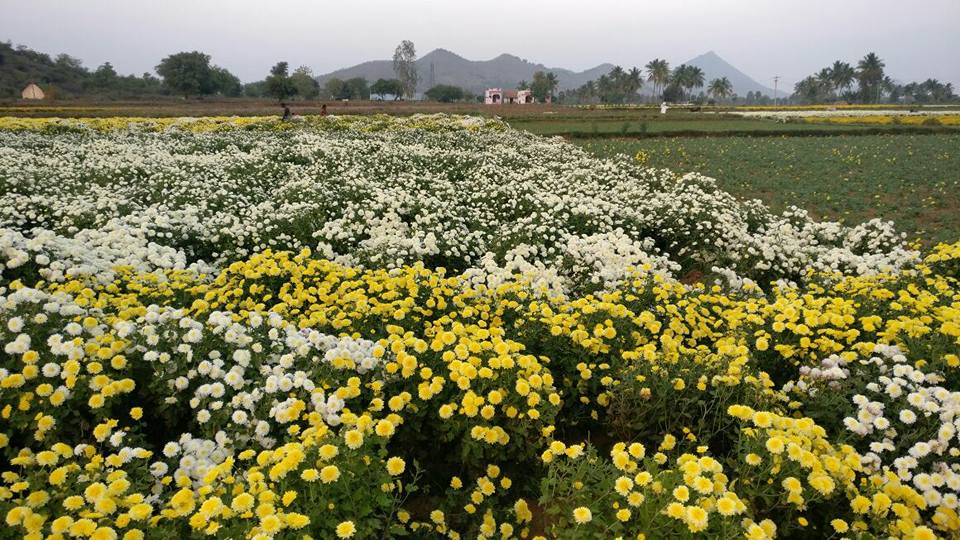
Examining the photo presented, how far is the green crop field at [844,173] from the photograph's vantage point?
13562mm

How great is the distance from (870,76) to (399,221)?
424 ft

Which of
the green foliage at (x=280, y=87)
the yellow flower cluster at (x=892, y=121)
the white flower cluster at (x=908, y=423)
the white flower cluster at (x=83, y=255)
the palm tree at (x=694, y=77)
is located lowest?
the white flower cluster at (x=908, y=423)

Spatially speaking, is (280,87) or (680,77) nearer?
(280,87)

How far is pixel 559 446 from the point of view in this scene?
3016 millimetres

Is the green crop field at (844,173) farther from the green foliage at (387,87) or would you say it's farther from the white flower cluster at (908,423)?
the green foliage at (387,87)

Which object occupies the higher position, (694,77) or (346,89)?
(694,77)

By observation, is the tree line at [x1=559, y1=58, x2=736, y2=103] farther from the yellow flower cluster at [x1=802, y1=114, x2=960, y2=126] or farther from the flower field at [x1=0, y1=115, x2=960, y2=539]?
the flower field at [x1=0, y1=115, x2=960, y2=539]

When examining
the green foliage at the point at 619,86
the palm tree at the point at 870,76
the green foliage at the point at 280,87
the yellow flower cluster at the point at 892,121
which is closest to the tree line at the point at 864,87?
the palm tree at the point at 870,76

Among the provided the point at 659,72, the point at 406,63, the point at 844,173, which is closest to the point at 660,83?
the point at 659,72

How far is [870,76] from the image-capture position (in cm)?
10319

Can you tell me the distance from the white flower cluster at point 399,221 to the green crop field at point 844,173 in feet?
13.5

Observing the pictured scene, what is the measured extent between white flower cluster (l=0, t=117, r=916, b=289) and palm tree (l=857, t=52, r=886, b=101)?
120 m

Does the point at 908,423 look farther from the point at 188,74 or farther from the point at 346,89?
the point at 346,89

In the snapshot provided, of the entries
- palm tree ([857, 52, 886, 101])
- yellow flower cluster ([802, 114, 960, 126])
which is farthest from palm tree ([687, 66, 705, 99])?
yellow flower cluster ([802, 114, 960, 126])
